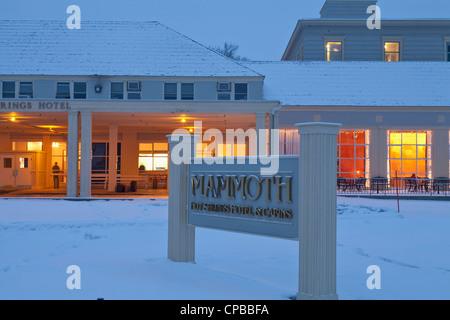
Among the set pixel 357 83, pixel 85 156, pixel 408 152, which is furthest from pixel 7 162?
pixel 408 152

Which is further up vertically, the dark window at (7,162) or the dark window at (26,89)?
the dark window at (26,89)

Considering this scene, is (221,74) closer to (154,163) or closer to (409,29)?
(154,163)

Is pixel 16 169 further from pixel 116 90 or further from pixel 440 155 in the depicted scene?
pixel 440 155

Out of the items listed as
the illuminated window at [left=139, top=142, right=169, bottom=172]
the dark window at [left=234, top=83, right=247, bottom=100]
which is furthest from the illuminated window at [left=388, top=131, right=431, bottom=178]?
the illuminated window at [left=139, top=142, right=169, bottom=172]

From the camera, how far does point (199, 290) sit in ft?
23.1

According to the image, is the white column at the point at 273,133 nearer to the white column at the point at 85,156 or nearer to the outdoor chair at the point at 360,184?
the outdoor chair at the point at 360,184

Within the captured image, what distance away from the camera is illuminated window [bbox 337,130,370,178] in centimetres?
3116

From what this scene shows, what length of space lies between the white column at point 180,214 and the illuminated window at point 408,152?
2446 cm

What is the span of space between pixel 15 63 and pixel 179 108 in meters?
10.2

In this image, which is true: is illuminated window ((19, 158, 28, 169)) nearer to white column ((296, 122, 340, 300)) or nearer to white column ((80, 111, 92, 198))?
white column ((80, 111, 92, 198))

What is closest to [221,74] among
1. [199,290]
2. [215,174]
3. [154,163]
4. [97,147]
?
[154,163]

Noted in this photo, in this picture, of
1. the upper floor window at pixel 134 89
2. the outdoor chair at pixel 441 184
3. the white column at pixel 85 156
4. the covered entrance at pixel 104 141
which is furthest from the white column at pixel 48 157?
the outdoor chair at pixel 441 184

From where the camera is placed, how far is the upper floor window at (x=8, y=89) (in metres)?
27.1

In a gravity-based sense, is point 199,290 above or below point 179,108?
below
